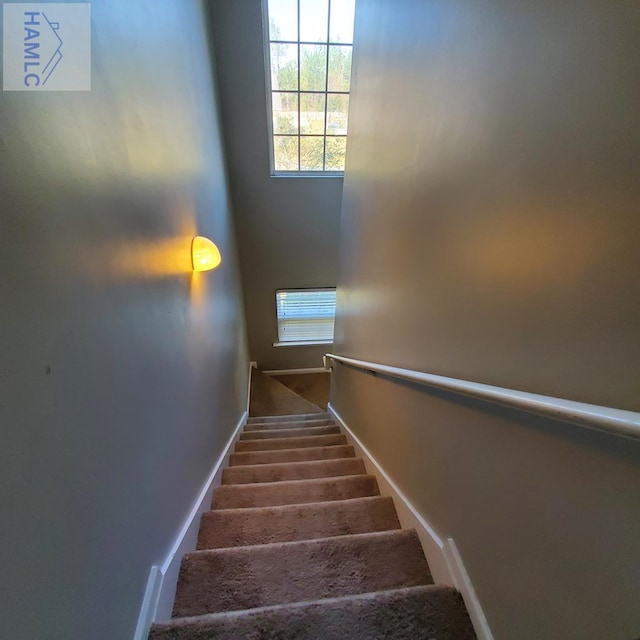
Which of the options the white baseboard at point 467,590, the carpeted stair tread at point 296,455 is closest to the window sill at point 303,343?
the carpeted stair tread at point 296,455

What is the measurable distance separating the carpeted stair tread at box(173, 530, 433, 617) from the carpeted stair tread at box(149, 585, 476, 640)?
162 millimetres

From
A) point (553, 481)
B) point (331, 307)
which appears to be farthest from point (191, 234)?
point (331, 307)

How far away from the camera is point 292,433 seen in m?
3.07

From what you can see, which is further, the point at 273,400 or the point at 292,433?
the point at 273,400

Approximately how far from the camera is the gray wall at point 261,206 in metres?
2.95

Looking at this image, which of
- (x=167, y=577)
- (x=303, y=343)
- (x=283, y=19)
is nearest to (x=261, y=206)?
(x=283, y=19)

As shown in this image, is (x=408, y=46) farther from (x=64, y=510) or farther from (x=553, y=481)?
(x=64, y=510)

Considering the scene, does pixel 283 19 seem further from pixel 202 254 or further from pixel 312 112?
pixel 202 254

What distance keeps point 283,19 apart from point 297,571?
13.2 ft

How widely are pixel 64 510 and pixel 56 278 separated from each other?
430 mm

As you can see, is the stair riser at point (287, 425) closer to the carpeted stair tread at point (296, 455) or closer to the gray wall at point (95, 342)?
the carpeted stair tread at point (296, 455)

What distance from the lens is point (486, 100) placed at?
814 millimetres

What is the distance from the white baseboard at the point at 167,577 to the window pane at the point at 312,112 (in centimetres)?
351

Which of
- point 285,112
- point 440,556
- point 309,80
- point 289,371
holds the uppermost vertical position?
point 309,80
